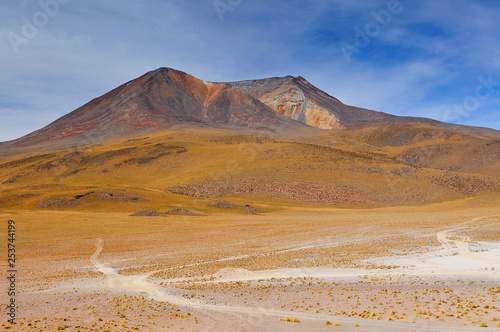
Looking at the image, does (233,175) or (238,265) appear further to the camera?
(233,175)

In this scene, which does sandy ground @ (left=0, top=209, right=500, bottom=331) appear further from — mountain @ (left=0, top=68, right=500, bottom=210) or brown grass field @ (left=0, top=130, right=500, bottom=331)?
mountain @ (left=0, top=68, right=500, bottom=210)

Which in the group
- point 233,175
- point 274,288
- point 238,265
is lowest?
point 238,265

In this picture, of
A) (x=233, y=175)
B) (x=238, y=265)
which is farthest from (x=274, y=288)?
(x=233, y=175)

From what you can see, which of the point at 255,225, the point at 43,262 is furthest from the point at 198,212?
the point at 43,262

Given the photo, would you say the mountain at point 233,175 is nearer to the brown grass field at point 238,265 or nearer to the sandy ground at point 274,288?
the brown grass field at point 238,265

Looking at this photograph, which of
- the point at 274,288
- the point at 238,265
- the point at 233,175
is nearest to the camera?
the point at 274,288

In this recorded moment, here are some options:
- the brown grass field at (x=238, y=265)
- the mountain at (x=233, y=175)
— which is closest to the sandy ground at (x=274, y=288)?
the brown grass field at (x=238, y=265)

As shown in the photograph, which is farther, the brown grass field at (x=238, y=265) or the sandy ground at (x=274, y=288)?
the brown grass field at (x=238, y=265)

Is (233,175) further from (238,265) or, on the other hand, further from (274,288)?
(274,288)

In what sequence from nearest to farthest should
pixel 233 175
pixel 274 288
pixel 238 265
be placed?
1. pixel 274 288
2. pixel 238 265
3. pixel 233 175

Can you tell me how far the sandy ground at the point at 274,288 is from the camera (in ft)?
39.1

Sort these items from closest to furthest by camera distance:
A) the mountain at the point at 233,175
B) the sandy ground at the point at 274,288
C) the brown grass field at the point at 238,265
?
the sandy ground at the point at 274,288
the brown grass field at the point at 238,265
the mountain at the point at 233,175

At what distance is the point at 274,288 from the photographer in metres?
16.7

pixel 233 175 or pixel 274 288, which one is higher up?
pixel 233 175
